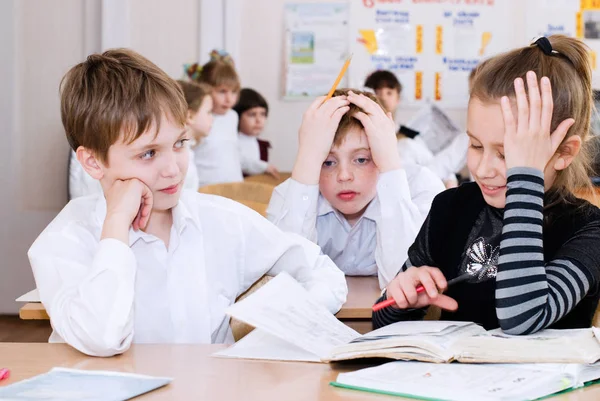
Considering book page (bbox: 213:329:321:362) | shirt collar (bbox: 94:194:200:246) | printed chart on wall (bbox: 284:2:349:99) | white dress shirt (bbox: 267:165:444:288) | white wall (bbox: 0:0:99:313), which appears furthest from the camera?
printed chart on wall (bbox: 284:2:349:99)

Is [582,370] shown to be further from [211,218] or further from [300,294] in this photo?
[211,218]

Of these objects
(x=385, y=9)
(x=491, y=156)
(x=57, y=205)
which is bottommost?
(x=57, y=205)

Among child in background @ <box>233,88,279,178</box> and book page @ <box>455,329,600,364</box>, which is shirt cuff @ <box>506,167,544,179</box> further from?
child in background @ <box>233,88,279,178</box>

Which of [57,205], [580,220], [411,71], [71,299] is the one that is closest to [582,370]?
[580,220]

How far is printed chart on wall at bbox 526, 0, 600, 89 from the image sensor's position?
5.17 m

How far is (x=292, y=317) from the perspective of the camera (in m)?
1.23

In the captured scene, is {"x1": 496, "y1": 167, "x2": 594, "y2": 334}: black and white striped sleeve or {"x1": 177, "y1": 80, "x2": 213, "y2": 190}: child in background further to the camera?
{"x1": 177, "y1": 80, "x2": 213, "y2": 190}: child in background

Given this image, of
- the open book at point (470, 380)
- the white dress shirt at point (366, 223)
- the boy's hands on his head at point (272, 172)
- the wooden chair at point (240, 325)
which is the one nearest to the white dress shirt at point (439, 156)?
the boy's hands on his head at point (272, 172)

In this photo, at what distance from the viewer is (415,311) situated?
4.79ft

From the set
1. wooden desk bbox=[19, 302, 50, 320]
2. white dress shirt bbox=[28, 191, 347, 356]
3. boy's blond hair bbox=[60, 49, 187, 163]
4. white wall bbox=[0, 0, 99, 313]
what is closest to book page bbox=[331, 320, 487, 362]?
white dress shirt bbox=[28, 191, 347, 356]

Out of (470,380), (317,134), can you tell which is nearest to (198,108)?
(317,134)

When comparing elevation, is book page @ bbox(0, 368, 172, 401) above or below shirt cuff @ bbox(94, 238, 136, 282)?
below

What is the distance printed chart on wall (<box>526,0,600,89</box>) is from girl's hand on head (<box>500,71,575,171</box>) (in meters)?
4.09

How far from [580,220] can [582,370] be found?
0.39 m
